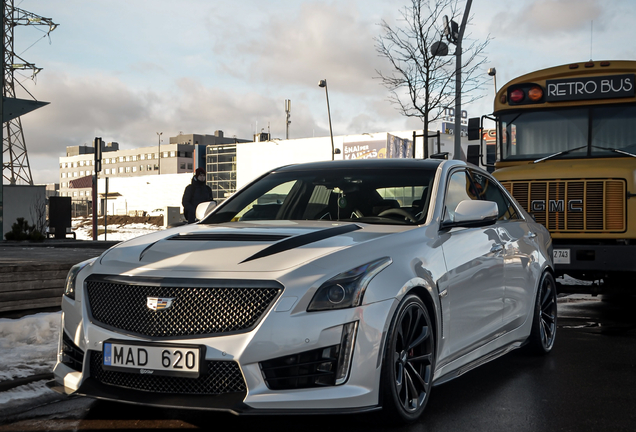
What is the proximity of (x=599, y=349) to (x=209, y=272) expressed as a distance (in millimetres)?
4433

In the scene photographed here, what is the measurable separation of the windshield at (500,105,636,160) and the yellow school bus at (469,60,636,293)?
12mm

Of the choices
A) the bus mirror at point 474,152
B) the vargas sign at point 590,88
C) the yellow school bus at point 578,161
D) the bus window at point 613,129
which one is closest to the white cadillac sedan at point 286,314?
the yellow school bus at point 578,161

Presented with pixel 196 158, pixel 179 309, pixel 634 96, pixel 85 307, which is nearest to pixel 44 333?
pixel 85 307

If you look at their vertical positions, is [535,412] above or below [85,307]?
below

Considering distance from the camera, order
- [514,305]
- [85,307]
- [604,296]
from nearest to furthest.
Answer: [85,307] < [514,305] < [604,296]

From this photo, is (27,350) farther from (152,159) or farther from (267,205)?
(152,159)

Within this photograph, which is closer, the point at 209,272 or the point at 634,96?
the point at 209,272

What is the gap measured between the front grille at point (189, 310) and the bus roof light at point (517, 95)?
7.70 meters

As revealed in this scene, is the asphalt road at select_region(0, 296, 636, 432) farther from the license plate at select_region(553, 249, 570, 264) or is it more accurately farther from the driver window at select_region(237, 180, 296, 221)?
the license plate at select_region(553, 249, 570, 264)

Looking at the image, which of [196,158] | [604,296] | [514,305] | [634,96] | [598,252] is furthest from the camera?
[196,158]

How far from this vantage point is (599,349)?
7.10 metres

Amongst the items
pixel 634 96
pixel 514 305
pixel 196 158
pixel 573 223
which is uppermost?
pixel 196 158

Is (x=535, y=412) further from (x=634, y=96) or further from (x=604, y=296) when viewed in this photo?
(x=604, y=296)

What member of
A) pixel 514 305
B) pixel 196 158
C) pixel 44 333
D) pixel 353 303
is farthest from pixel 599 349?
pixel 196 158
